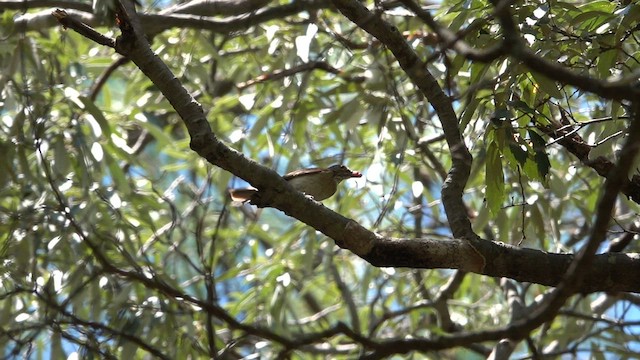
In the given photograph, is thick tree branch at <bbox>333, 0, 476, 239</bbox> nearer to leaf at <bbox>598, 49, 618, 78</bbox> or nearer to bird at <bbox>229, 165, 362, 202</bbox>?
leaf at <bbox>598, 49, 618, 78</bbox>

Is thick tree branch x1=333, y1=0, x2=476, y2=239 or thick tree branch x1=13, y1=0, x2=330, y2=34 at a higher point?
thick tree branch x1=13, y1=0, x2=330, y2=34

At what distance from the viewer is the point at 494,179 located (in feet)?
8.13

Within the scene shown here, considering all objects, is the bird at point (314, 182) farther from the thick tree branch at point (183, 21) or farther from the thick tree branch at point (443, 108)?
the thick tree branch at point (443, 108)

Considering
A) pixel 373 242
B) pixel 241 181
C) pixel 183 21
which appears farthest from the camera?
pixel 241 181

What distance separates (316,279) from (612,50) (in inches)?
137

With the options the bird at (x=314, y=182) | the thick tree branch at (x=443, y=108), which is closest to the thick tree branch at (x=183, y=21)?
the bird at (x=314, y=182)

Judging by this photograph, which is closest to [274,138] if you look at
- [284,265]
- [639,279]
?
[284,265]

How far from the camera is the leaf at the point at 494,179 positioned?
2.46 meters

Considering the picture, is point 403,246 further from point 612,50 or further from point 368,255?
point 612,50

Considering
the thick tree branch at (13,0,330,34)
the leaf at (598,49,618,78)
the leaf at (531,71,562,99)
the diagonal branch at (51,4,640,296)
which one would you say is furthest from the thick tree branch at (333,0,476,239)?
the thick tree branch at (13,0,330,34)

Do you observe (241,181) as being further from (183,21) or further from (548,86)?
(548,86)

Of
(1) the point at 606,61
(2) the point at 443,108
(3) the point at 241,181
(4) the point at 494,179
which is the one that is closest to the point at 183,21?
(3) the point at 241,181

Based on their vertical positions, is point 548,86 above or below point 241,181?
below

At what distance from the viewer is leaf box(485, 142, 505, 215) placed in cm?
246
